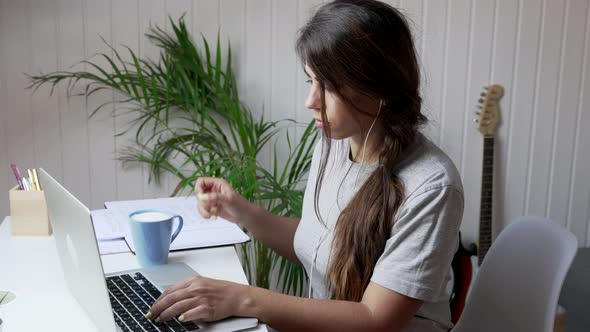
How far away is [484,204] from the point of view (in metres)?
2.34

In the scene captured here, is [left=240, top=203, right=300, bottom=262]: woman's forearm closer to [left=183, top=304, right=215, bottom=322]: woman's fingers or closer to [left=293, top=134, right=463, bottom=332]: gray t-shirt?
[left=293, top=134, right=463, bottom=332]: gray t-shirt

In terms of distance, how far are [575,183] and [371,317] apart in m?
1.72

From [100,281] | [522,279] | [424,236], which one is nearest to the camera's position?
[100,281]

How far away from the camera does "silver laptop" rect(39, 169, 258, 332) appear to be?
0.83 meters

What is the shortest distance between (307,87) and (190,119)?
0.44m

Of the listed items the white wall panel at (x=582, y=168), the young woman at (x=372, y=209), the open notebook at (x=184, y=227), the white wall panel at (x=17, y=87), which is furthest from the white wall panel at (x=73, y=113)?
the white wall panel at (x=582, y=168)

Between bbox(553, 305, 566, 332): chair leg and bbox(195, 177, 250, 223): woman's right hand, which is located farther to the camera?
bbox(553, 305, 566, 332): chair leg

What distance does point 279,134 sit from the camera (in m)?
2.28

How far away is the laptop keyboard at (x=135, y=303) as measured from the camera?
35.8 inches

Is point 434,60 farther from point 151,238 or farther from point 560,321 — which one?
point 151,238

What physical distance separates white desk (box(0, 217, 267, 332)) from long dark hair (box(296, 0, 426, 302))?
0.21 metres

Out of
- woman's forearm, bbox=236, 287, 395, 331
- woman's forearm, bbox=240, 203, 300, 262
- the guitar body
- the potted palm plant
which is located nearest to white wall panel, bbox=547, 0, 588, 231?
the guitar body

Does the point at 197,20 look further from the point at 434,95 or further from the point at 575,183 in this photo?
the point at 575,183

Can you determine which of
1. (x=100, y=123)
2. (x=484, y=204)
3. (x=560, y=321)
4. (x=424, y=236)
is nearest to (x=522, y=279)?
(x=424, y=236)
